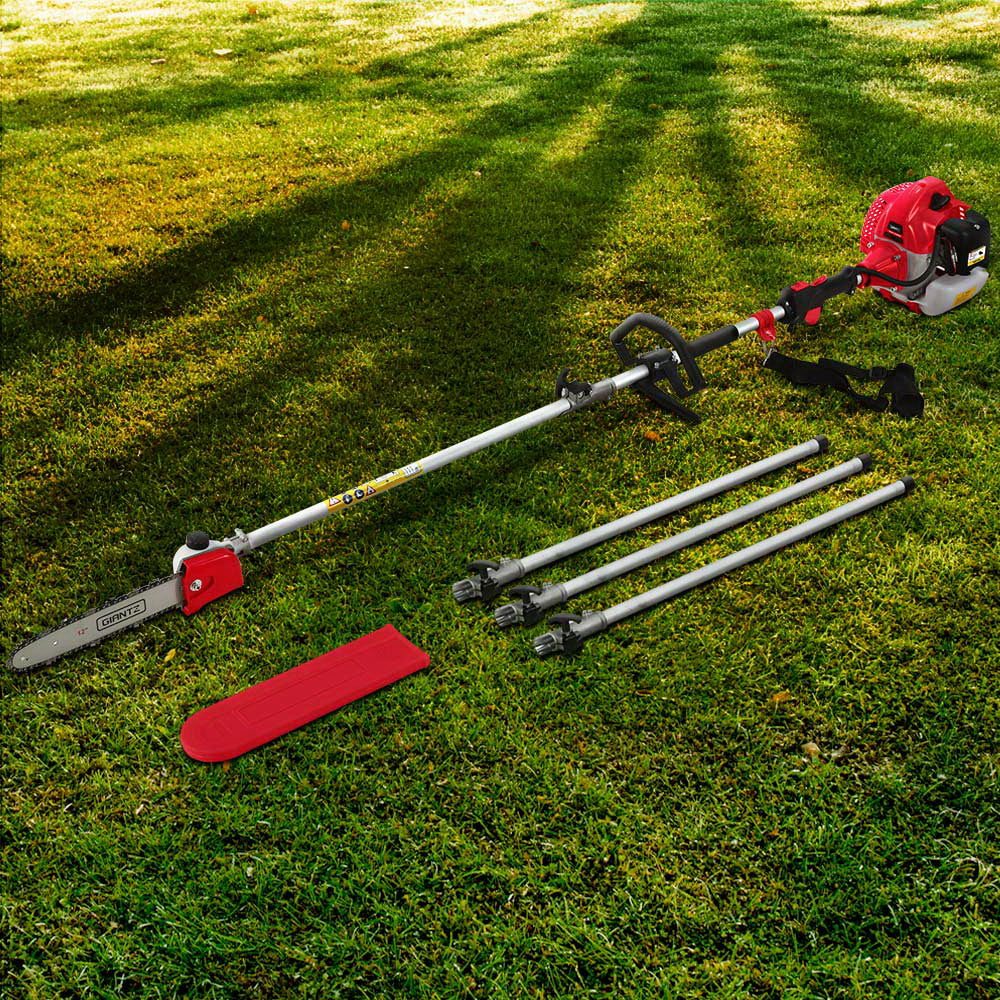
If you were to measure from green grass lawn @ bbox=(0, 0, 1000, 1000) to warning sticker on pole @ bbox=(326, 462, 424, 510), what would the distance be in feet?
0.83

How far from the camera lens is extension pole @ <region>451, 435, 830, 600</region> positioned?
390 centimetres

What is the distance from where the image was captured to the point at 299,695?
3.54 metres

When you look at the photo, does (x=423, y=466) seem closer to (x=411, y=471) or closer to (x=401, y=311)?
(x=411, y=471)

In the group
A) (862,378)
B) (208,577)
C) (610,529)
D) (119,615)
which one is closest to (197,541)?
(208,577)

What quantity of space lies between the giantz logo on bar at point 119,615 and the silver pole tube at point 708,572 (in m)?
1.71

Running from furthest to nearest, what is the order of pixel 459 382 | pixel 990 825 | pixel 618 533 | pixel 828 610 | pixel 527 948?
pixel 459 382
pixel 618 533
pixel 828 610
pixel 990 825
pixel 527 948

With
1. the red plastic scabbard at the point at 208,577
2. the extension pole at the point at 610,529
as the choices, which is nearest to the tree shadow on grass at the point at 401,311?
the red plastic scabbard at the point at 208,577

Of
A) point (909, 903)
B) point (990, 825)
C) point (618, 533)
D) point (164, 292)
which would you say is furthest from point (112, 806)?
point (164, 292)

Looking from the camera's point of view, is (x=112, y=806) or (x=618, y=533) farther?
(x=618, y=533)

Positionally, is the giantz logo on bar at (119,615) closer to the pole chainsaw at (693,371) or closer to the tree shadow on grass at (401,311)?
the pole chainsaw at (693,371)

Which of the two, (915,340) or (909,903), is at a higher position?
(915,340)

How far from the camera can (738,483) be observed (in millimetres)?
4453

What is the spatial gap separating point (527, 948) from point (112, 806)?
5.18 feet

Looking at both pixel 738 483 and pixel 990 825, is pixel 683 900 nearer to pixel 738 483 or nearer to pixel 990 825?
pixel 990 825
